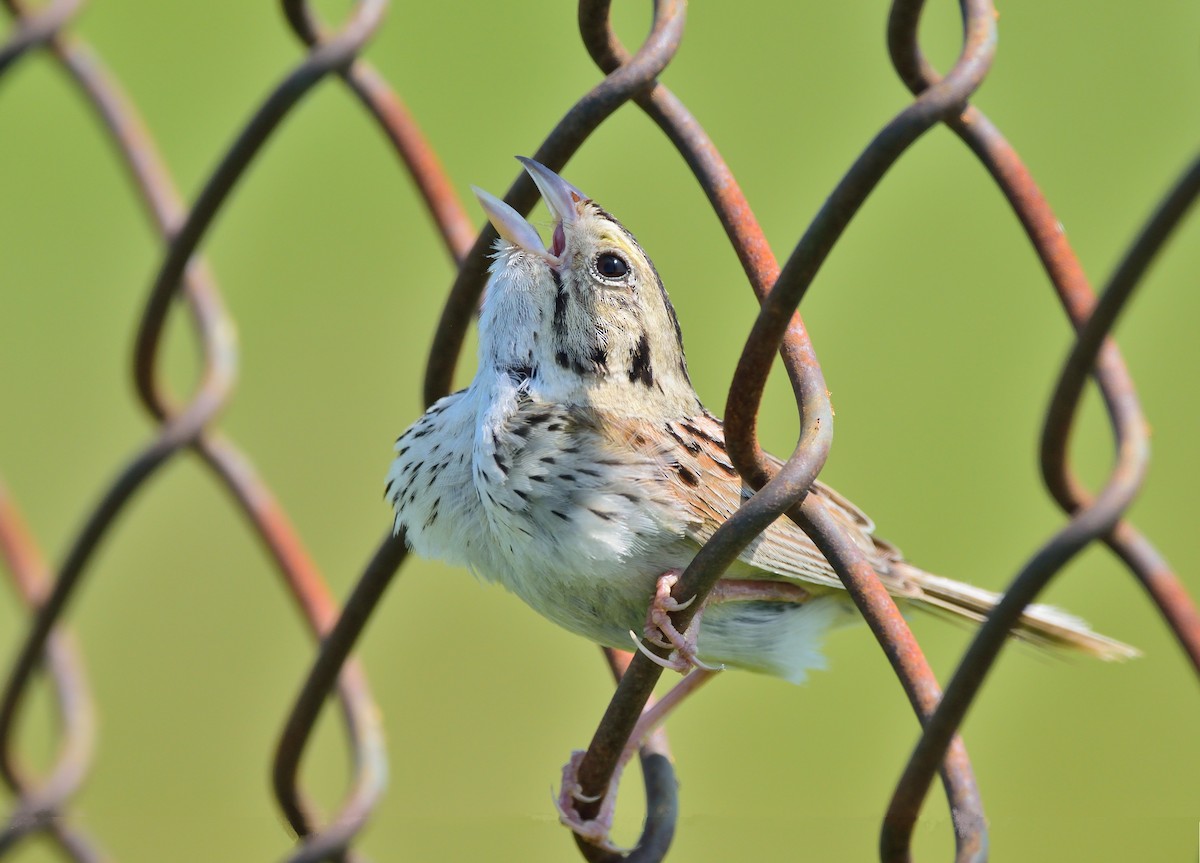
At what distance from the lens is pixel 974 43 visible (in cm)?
138

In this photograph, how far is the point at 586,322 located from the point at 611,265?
9 centimetres

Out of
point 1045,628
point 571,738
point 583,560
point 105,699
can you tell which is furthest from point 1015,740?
point 105,699

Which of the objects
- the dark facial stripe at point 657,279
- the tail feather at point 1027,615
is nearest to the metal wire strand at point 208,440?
the dark facial stripe at point 657,279

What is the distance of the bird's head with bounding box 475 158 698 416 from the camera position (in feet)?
7.11

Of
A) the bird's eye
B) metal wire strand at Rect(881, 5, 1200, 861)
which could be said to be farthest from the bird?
metal wire strand at Rect(881, 5, 1200, 861)

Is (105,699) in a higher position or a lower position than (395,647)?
lower

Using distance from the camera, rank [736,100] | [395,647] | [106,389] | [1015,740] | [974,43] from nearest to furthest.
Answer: [974,43]
[1015,740]
[736,100]
[395,647]
[106,389]

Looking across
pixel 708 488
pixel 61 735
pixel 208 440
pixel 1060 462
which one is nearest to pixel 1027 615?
pixel 708 488

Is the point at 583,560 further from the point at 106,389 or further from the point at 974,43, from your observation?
the point at 106,389

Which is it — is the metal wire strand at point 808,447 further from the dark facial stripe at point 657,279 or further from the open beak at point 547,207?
the dark facial stripe at point 657,279

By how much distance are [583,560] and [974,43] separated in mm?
880

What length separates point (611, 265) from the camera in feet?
7.21

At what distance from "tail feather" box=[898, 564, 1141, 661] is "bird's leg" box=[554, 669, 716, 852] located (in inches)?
15.6

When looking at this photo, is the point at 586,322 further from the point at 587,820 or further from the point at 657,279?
the point at 587,820
